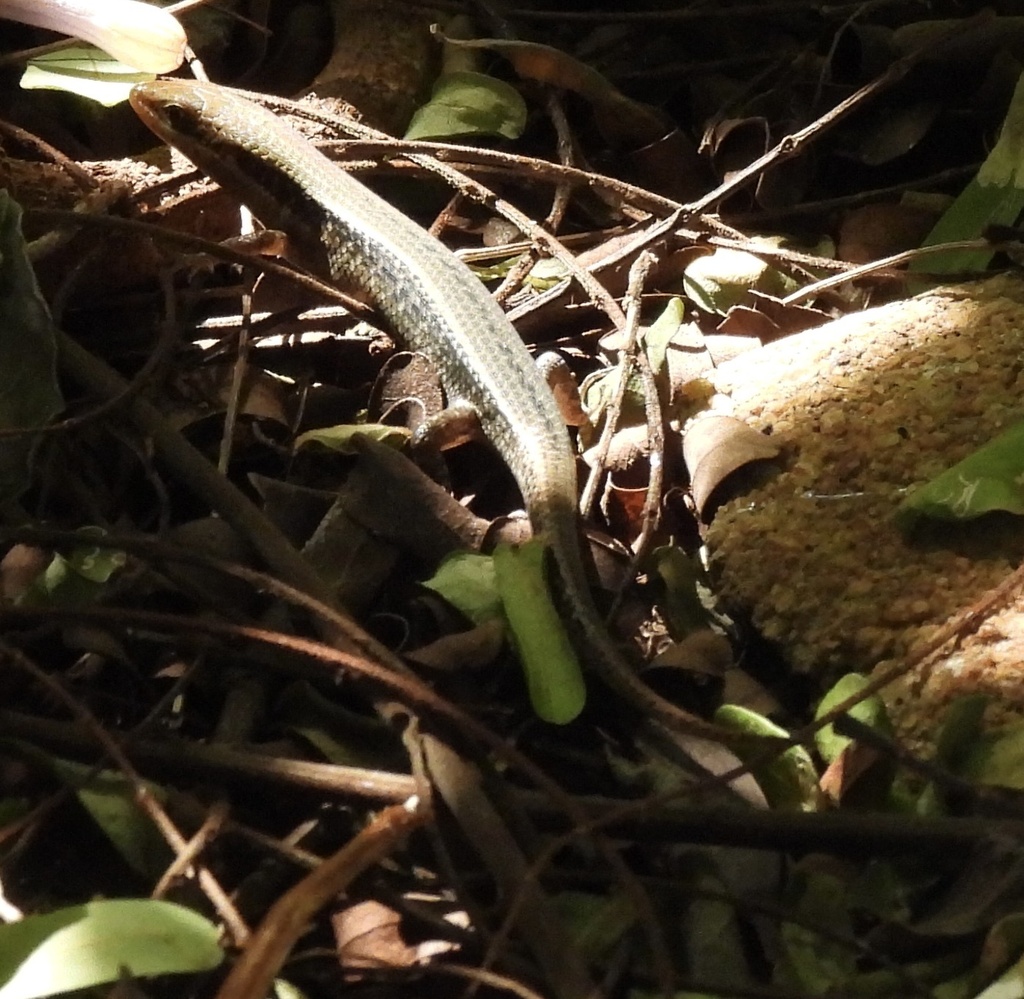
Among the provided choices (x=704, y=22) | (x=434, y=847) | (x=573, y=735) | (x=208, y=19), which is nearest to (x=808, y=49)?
(x=704, y=22)

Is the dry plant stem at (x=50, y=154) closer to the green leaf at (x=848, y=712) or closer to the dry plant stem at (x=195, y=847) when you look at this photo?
the dry plant stem at (x=195, y=847)

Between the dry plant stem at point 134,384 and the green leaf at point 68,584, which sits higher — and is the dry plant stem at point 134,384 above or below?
above

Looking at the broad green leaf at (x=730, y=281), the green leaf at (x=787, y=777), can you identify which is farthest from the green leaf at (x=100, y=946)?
the broad green leaf at (x=730, y=281)

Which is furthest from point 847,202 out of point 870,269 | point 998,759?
point 998,759

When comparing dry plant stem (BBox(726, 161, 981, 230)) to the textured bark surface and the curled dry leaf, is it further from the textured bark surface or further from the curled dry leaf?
the curled dry leaf

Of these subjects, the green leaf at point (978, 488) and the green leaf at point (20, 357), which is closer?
the green leaf at point (978, 488)

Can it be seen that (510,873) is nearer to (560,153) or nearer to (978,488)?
(978,488)

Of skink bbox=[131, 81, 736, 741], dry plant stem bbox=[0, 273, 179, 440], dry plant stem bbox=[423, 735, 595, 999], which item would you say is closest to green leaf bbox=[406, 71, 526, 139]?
skink bbox=[131, 81, 736, 741]
